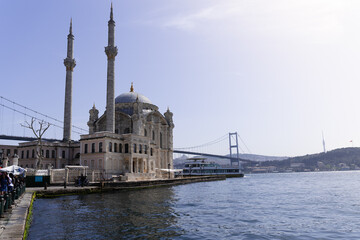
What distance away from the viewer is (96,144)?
4181 cm

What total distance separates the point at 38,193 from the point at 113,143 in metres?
17.8

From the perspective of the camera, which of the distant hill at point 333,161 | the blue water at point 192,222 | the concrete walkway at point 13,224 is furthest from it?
the distant hill at point 333,161

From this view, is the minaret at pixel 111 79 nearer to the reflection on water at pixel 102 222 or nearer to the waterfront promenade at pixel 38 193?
the waterfront promenade at pixel 38 193

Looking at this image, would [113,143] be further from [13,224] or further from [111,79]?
[13,224]

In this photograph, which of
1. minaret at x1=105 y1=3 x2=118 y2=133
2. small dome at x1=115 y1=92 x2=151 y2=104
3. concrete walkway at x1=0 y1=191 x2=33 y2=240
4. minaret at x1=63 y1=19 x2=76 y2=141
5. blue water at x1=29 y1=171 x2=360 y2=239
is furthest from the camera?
small dome at x1=115 y1=92 x2=151 y2=104

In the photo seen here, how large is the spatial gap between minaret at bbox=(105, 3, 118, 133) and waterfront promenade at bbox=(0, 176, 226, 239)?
1182cm

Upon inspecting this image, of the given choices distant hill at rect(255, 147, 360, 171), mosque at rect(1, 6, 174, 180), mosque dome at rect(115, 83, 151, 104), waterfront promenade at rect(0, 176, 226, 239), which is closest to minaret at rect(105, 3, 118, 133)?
mosque at rect(1, 6, 174, 180)

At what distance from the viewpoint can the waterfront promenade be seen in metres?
9.84

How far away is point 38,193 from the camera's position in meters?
25.2

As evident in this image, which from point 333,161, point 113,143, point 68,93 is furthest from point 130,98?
point 333,161

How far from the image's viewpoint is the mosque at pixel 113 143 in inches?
1646

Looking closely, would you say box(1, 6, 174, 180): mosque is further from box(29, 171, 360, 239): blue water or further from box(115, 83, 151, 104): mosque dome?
box(29, 171, 360, 239): blue water

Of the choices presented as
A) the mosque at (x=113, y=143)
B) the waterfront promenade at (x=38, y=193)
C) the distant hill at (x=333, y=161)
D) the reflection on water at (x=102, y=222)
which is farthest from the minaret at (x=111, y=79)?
the distant hill at (x=333, y=161)

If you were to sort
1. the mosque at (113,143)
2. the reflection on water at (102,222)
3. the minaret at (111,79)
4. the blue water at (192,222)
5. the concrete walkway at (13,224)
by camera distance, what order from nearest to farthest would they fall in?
the concrete walkway at (13,224)
the reflection on water at (102,222)
the blue water at (192,222)
the mosque at (113,143)
the minaret at (111,79)
